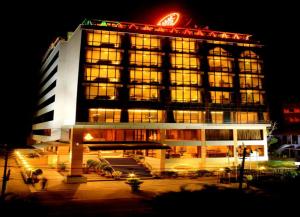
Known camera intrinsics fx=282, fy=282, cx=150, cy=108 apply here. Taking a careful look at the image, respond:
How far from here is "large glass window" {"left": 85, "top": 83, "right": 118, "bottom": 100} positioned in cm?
4680

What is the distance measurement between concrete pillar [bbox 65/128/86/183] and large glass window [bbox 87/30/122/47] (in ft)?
51.5

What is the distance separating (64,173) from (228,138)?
29708 millimetres

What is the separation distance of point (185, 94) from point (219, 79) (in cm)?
A: 790

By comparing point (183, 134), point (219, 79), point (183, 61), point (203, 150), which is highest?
point (183, 61)

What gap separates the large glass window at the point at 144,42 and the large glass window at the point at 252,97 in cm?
1940

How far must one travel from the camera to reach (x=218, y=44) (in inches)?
2176

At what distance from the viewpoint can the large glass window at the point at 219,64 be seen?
54.7m

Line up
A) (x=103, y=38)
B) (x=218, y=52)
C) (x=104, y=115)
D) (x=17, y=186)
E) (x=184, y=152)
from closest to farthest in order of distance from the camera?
(x=17, y=186)
(x=104, y=115)
(x=103, y=38)
(x=184, y=152)
(x=218, y=52)

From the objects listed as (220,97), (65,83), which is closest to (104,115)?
(65,83)

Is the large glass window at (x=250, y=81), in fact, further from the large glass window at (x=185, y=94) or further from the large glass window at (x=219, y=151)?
the large glass window at (x=219, y=151)

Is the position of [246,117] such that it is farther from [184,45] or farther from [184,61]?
[184,45]

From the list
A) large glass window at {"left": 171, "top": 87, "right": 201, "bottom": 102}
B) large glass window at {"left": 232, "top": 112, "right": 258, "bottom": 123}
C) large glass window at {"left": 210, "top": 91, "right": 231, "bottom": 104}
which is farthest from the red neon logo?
large glass window at {"left": 232, "top": 112, "right": 258, "bottom": 123}

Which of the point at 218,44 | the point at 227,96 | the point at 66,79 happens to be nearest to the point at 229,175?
the point at 227,96

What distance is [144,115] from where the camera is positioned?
48938 millimetres
